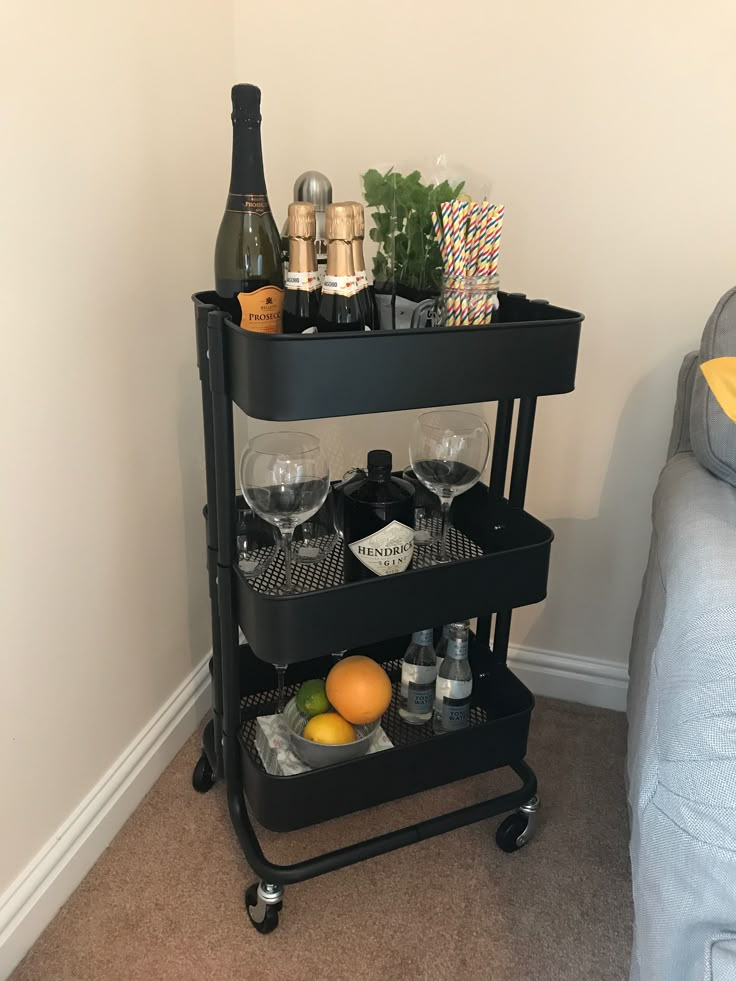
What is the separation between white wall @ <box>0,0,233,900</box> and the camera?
0.94 meters

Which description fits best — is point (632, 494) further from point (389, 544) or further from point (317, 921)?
point (317, 921)

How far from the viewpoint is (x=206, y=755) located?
4.43 ft

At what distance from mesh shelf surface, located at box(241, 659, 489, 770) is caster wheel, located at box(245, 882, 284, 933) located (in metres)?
0.18

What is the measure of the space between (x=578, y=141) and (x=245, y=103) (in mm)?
617

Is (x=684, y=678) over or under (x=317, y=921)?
over

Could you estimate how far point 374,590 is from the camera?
1.03m

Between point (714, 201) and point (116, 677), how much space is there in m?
1.21

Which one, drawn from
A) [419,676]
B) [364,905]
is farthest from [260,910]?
[419,676]

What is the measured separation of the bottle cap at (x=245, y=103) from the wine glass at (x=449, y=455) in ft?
1.51

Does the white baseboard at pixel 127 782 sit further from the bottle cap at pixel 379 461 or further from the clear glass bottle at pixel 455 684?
the bottle cap at pixel 379 461

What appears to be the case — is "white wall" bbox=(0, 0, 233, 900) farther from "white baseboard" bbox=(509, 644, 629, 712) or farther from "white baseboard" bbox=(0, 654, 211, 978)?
"white baseboard" bbox=(509, 644, 629, 712)

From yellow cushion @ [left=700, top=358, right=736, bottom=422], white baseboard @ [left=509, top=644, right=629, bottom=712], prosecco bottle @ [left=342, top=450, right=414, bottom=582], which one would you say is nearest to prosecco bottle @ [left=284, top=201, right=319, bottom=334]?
prosecco bottle @ [left=342, top=450, right=414, bottom=582]

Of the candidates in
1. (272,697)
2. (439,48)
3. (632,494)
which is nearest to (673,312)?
(632,494)

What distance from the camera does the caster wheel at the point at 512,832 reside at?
1271mm
